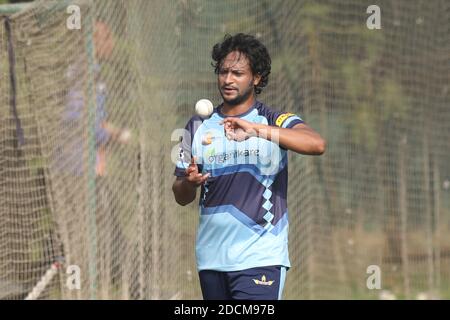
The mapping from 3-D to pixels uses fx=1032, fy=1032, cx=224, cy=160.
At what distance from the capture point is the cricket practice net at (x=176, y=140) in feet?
31.4

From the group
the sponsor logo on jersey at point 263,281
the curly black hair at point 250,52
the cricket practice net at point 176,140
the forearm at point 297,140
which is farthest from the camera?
the cricket practice net at point 176,140

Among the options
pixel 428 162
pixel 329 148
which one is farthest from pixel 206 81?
pixel 428 162

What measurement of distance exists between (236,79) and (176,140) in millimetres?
3135

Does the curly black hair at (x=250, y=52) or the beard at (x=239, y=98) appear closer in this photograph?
the beard at (x=239, y=98)

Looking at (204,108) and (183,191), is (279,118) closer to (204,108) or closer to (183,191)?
(204,108)

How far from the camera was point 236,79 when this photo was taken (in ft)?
21.2

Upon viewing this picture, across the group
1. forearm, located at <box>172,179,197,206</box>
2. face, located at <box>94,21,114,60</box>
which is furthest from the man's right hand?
face, located at <box>94,21,114,60</box>

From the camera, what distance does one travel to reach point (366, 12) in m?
11.3

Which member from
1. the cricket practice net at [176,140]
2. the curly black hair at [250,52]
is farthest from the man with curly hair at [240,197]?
Answer: the cricket practice net at [176,140]

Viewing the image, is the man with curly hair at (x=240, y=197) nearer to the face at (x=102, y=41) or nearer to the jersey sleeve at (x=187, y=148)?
the jersey sleeve at (x=187, y=148)

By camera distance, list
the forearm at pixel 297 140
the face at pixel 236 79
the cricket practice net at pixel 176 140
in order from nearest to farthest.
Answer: the forearm at pixel 297 140, the face at pixel 236 79, the cricket practice net at pixel 176 140

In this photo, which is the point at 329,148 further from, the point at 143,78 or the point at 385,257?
the point at 143,78

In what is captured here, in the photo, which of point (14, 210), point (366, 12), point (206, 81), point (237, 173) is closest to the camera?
point (237, 173)

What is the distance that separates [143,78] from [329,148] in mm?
2723
